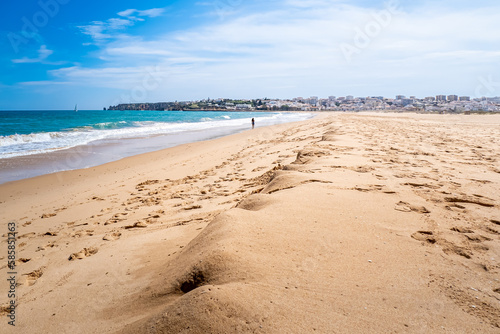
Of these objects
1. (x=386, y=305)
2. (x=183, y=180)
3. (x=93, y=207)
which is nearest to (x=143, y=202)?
(x=93, y=207)

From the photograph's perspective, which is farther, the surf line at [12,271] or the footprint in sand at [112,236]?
the footprint in sand at [112,236]

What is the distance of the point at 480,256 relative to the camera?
233 centimetres

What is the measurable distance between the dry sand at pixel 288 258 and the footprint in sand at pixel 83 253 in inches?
0.6

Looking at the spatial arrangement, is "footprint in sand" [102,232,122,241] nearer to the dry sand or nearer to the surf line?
the dry sand

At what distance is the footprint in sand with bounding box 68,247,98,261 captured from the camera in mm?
3670

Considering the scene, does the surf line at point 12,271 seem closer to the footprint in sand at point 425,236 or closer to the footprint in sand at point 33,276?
the footprint in sand at point 33,276

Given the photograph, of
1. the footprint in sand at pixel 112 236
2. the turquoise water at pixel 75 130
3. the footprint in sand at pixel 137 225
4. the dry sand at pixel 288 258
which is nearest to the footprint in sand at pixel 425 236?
the dry sand at pixel 288 258

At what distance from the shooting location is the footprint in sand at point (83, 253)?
367 cm

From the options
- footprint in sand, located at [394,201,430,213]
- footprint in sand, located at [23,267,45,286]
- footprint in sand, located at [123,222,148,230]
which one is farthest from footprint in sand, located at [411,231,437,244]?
footprint in sand, located at [23,267,45,286]

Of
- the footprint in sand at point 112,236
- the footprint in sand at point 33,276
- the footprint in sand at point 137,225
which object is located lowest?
the footprint in sand at point 33,276

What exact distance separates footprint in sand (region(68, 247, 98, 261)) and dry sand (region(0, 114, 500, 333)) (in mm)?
16

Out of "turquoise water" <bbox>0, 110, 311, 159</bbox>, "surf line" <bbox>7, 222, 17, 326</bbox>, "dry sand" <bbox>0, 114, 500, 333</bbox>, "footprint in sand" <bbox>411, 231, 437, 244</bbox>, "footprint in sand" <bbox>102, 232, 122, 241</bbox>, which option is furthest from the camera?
"turquoise water" <bbox>0, 110, 311, 159</bbox>

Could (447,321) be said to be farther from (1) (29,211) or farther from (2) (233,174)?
(1) (29,211)

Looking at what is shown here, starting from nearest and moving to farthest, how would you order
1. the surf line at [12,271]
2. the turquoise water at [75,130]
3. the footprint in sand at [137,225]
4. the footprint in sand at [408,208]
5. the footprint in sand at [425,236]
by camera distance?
the footprint in sand at [425,236] → the surf line at [12,271] → the footprint in sand at [408,208] → the footprint in sand at [137,225] → the turquoise water at [75,130]
